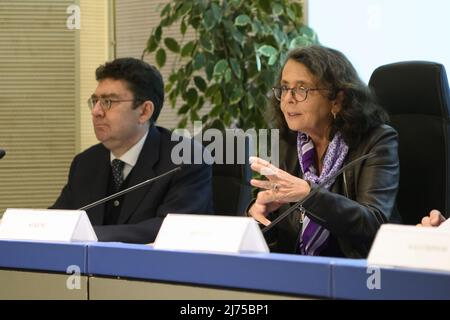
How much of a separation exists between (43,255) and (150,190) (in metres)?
1.00

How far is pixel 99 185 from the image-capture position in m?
2.94

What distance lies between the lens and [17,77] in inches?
167

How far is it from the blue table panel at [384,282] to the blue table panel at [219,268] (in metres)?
0.03

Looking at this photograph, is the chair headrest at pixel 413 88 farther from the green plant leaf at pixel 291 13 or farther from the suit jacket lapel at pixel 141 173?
the green plant leaf at pixel 291 13

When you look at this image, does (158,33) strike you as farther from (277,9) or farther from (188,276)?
(188,276)

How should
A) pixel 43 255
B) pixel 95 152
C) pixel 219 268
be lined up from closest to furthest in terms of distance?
pixel 219 268
pixel 43 255
pixel 95 152

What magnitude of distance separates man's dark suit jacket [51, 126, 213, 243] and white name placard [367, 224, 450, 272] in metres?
1.32

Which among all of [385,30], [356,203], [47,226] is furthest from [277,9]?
[47,226]

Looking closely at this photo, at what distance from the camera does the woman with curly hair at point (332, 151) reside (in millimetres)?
2311

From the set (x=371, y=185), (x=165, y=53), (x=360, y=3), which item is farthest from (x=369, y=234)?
(x=165, y=53)

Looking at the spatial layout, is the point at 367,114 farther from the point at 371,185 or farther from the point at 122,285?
the point at 122,285

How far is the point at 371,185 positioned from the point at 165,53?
201 centimetres

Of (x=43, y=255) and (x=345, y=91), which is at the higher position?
(x=345, y=91)

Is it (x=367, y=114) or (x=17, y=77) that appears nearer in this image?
(x=367, y=114)
